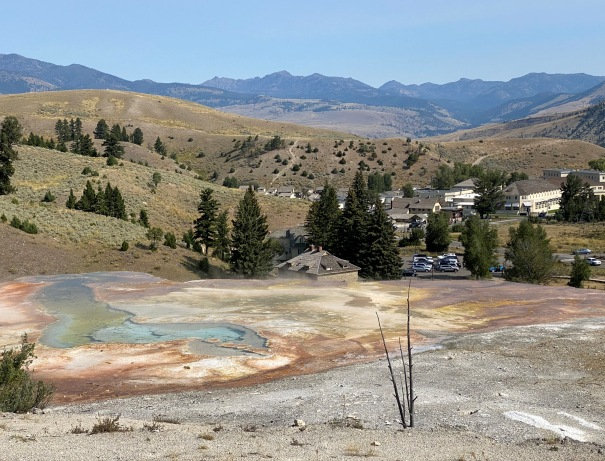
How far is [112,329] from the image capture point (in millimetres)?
34875

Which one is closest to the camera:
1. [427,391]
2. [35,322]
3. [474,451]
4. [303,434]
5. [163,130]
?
[474,451]

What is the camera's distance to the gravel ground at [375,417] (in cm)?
1611

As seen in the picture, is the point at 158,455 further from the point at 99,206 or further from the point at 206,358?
the point at 99,206

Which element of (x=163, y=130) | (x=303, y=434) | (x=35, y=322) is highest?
(x=163, y=130)

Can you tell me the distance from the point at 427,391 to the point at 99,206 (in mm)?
58693

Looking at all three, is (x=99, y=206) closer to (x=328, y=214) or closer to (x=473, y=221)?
(x=328, y=214)

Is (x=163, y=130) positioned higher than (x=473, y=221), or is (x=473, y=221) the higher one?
(x=163, y=130)

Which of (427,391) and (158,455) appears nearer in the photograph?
(158,455)

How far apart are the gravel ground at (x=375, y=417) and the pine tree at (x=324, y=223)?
1652 inches

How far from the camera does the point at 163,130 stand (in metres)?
195

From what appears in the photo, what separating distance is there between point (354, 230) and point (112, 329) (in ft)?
117

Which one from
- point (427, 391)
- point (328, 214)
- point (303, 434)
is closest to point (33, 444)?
point (303, 434)

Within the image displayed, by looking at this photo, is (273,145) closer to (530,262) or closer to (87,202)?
(87,202)

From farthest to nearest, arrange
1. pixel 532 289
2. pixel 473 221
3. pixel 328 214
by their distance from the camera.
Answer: pixel 473 221 → pixel 328 214 → pixel 532 289
